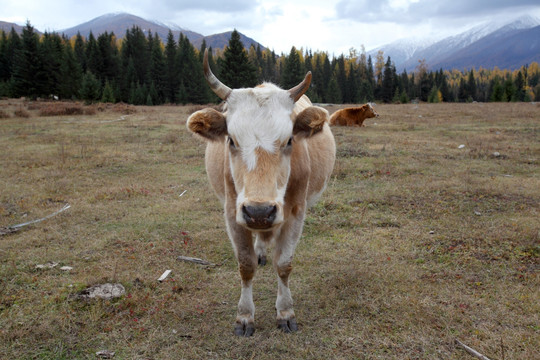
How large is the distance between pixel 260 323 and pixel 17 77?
5655 centimetres

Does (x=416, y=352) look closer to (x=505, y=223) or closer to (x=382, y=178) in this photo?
(x=505, y=223)

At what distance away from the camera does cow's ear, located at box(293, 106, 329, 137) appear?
11.8 feet

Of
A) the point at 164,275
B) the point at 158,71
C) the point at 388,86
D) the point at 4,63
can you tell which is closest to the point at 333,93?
the point at 388,86

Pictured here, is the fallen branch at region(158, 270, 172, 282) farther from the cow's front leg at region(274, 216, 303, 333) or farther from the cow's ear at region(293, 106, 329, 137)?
the cow's ear at region(293, 106, 329, 137)

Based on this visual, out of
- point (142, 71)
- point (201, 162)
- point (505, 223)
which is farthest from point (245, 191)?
point (142, 71)

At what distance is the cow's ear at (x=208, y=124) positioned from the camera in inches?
140

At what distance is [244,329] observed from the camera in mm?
4125

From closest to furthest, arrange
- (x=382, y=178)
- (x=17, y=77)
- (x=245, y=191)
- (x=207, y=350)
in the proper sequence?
(x=245, y=191) → (x=207, y=350) → (x=382, y=178) → (x=17, y=77)

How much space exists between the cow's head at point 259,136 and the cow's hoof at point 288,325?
1.57 m

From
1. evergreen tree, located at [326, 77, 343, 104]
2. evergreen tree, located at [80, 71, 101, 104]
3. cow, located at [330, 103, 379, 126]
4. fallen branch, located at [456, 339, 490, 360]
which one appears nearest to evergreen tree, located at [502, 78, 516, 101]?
evergreen tree, located at [326, 77, 343, 104]

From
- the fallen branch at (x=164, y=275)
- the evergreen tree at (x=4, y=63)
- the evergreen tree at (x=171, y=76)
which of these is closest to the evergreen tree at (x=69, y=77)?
the evergreen tree at (x=171, y=76)

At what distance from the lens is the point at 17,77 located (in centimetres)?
4762

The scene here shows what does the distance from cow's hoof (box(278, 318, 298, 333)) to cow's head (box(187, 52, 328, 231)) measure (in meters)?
1.57

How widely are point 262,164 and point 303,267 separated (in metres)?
2.78
